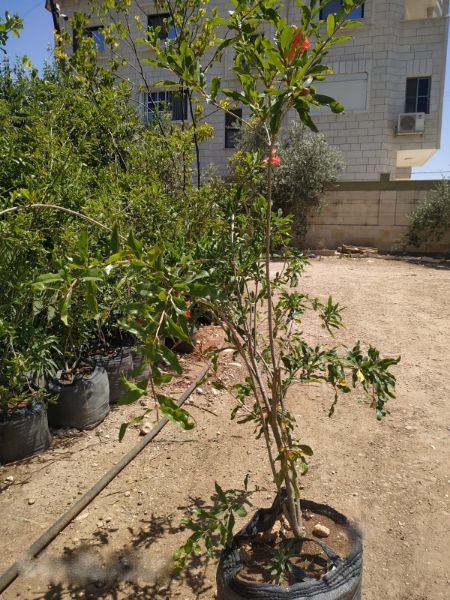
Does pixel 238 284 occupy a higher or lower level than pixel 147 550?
higher

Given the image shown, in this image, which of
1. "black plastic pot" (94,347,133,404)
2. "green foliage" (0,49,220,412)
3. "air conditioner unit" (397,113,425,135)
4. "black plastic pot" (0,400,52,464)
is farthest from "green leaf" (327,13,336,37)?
"air conditioner unit" (397,113,425,135)

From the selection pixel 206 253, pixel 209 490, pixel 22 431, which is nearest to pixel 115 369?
pixel 22 431

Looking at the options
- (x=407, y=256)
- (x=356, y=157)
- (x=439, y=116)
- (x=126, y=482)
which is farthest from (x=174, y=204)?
(x=439, y=116)

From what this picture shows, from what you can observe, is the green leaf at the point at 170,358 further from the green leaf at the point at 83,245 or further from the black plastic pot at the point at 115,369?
the black plastic pot at the point at 115,369

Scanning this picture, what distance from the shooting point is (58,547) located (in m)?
2.31

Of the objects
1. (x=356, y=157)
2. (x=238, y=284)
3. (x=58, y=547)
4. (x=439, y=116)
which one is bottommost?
(x=58, y=547)

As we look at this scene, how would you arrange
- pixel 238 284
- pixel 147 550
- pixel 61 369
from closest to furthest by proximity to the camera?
pixel 238 284 < pixel 147 550 < pixel 61 369

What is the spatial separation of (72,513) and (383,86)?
16226 mm

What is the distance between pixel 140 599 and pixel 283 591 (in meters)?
0.76

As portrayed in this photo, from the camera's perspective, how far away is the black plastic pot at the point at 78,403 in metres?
3.32

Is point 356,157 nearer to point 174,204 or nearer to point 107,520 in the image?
point 174,204

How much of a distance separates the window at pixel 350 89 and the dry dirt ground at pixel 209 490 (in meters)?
13.5

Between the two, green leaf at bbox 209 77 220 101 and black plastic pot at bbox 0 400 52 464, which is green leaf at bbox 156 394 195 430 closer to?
green leaf at bbox 209 77 220 101

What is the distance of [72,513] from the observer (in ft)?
8.18
